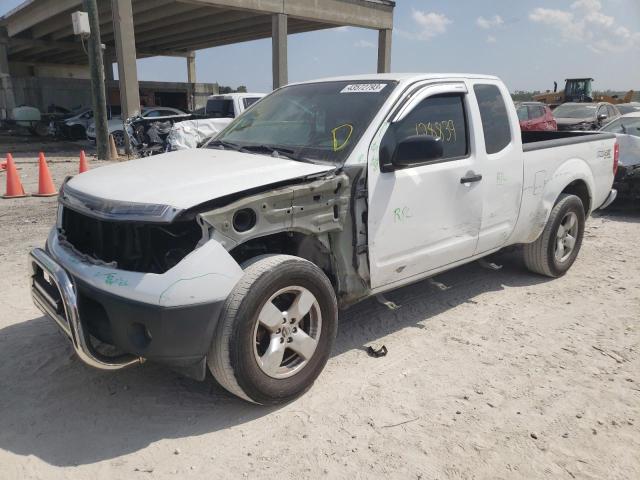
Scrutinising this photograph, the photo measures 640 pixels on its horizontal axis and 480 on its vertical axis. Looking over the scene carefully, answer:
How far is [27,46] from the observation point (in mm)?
34469

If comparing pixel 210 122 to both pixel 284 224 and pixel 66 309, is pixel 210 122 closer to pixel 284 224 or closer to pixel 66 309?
pixel 284 224

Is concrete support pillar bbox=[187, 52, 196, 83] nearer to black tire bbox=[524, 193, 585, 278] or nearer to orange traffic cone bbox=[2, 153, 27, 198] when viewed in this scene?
orange traffic cone bbox=[2, 153, 27, 198]

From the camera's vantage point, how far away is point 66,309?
2783 millimetres

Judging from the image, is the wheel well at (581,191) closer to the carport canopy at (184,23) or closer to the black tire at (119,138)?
the carport canopy at (184,23)

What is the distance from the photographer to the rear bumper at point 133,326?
2666 millimetres

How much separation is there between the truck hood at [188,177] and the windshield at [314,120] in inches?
9.2

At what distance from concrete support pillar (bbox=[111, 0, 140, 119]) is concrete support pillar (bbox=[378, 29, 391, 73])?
42.5ft

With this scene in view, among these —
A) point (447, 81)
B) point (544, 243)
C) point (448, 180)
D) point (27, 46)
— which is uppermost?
point (27, 46)

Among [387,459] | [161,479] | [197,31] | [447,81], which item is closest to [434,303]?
[447,81]

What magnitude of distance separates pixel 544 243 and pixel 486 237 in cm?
110

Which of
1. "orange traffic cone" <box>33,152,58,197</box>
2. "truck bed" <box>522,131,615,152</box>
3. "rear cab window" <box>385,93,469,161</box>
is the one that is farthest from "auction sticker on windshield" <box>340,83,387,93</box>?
"orange traffic cone" <box>33,152,58,197</box>

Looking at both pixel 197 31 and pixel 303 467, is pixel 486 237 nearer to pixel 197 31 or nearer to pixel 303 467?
pixel 303 467

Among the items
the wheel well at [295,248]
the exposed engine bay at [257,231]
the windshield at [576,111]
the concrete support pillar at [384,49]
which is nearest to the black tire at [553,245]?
the exposed engine bay at [257,231]

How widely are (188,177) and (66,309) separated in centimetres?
97
